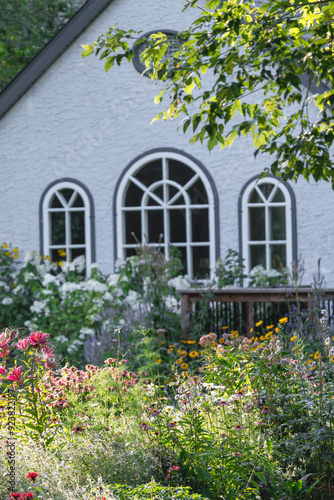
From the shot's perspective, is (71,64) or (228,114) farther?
(71,64)

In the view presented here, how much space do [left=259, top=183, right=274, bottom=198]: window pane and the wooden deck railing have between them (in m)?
1.74

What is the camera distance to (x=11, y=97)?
31.2 ft

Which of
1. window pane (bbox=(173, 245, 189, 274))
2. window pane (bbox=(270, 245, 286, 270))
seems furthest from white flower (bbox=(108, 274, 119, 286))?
window pane (bbox=(270, 245, 286, 270))

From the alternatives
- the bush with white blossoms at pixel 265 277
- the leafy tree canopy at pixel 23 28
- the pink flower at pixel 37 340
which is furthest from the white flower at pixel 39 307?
the leafy tree canopy at pixel 23 28

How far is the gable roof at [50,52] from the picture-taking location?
30.3ft

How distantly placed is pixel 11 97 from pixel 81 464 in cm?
707

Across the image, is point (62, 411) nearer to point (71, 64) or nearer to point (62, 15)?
point (71, 64)

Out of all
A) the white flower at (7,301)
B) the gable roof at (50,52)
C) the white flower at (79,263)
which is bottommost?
the white flower at (7,301)

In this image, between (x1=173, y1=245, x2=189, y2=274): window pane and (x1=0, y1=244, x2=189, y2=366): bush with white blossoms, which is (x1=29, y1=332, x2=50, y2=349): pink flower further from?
(x1=173, y1=245, x2=189, y2=274): window pane

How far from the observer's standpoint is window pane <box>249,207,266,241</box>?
8883mm

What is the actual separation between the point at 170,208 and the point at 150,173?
0.54 metres

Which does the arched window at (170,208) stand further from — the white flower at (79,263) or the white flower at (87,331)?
the white flower at (87,331)

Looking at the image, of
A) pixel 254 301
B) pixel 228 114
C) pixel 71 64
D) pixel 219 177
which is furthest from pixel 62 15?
pixel 228 114

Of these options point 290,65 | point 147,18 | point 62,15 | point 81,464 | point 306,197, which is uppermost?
point 62,15
